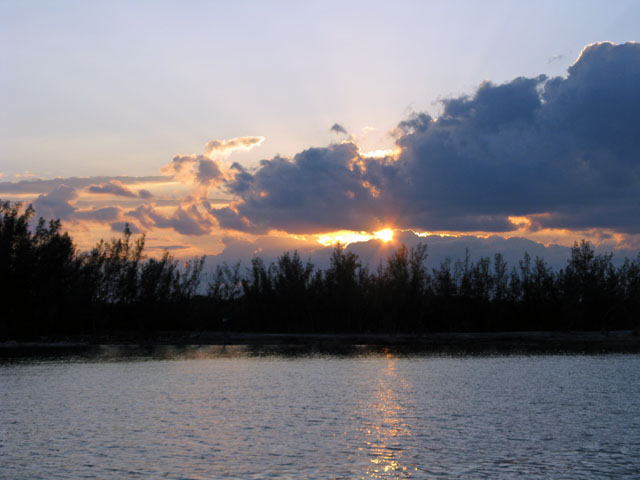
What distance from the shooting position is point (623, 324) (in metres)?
126

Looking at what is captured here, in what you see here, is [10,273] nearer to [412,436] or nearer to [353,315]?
[353,315]

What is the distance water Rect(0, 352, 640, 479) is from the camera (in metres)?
20.0

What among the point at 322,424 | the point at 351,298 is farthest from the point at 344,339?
the point at 322,424

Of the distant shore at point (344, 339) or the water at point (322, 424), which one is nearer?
the water at point (322, 424)

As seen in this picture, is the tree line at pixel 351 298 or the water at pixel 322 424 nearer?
the water at pixel 322 424

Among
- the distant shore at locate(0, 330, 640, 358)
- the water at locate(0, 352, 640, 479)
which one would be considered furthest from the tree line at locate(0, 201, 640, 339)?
the water at locate(0, 352, 640, 479)

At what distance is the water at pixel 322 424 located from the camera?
19969mm

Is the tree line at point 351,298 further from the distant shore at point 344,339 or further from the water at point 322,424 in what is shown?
the water at point 322,424

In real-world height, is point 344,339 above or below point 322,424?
above

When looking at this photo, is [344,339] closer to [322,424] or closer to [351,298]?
[351,298]

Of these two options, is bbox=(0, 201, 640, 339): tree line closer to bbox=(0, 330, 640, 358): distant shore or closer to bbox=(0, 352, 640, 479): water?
bbox=(0, 330, 640, 358): distant shore

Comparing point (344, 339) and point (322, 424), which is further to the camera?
point (344, 339)

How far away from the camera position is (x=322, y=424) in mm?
27766

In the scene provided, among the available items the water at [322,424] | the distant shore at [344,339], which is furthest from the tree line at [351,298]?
the water at [322,424]
